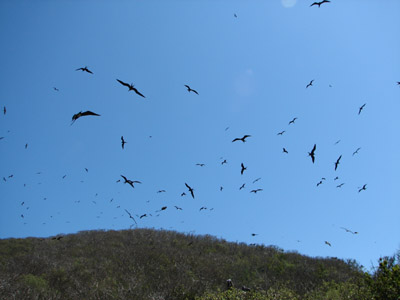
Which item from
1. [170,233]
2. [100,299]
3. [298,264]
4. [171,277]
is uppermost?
[170,233]

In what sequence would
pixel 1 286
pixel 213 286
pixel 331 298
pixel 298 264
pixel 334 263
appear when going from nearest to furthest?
pixel 1 286 → pixel 331 298 → pixel 213 286 → pixel 298 264 → pixel 334 263

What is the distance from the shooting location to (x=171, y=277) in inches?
601

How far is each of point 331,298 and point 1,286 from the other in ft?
53.6

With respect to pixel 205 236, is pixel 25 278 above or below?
below

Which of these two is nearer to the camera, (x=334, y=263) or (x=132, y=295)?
(x=132, y=295)

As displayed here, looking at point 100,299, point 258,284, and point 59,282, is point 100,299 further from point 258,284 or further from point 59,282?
point 258,284

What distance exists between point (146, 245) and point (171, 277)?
24.7 ft

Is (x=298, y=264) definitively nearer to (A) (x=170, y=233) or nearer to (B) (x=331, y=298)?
(B) (x=331, y=298)

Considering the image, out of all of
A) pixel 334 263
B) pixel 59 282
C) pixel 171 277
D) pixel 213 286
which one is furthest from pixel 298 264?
pixel 59 282

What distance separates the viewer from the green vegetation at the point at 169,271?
12.2 m

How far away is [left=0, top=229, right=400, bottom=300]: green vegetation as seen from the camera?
1223cm

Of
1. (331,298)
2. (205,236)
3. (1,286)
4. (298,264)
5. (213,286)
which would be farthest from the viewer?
(205,236)

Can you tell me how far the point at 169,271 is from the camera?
651 inches

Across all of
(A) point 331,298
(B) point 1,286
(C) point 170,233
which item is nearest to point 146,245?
(C) point 170,233
